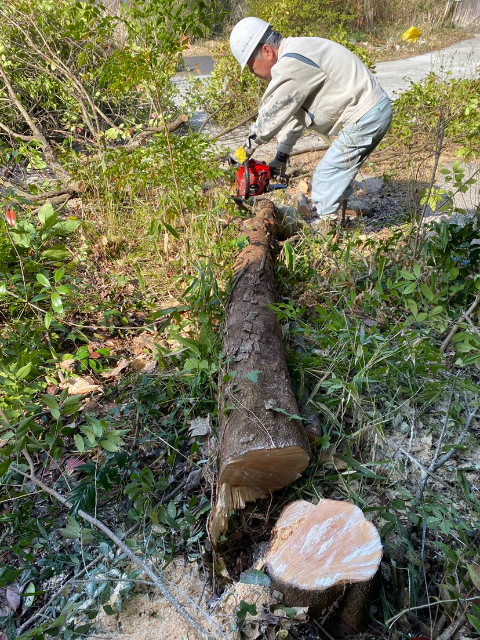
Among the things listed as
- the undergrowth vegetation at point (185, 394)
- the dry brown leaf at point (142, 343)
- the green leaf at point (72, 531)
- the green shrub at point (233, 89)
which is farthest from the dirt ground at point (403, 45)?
the green leaf at point (72, 531)

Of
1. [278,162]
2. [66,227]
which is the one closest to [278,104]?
[278,162]

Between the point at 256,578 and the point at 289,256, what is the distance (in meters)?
2.11

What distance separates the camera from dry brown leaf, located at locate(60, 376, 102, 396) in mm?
2428

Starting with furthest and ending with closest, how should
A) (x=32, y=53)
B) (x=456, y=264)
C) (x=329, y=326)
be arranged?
(x=32, y=53) < (x=456, y=264) < (x=329, y=326)

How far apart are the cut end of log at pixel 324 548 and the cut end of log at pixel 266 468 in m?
0.20

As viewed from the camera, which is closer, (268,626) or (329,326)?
(268,626)

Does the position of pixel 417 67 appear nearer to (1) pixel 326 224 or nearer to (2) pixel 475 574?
(1) pixel 326 224

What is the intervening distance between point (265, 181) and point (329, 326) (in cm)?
204

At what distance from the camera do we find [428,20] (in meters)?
13.1

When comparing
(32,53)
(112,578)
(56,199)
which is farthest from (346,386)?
(32,53)

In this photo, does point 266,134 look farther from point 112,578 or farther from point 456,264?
point 112,578

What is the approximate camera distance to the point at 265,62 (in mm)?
3539

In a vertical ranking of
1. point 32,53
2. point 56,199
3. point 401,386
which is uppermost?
point 32,53

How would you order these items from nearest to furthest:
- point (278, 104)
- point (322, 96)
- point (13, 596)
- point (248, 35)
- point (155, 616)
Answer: point (155, 616) → point (13, 596) → point (248, 35) → point (278, 104) → point (322, 96)
